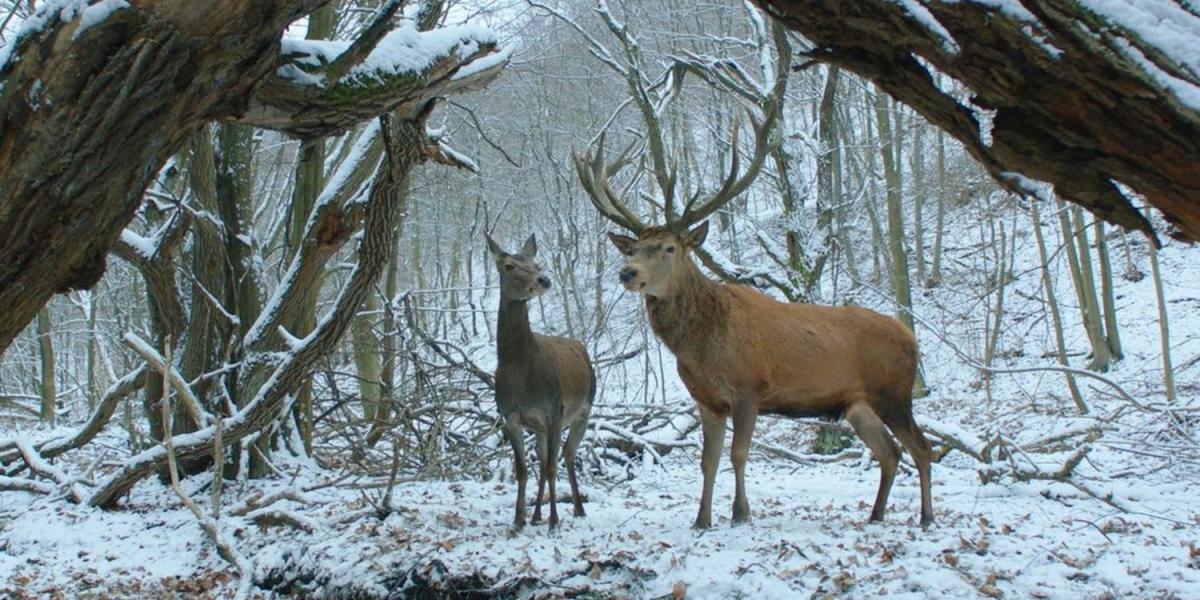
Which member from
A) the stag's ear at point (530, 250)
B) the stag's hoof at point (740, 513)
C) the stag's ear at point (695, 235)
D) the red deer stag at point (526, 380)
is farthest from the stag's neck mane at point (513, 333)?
the stag's hoof at point (740, 513)

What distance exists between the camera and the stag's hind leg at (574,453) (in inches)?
272

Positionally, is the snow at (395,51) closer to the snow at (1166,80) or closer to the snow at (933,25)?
the snow at (933,25)

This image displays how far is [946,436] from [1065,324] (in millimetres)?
11954

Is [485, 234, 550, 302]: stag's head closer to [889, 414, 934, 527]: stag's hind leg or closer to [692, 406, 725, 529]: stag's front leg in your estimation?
[692, 406, 725, 529]: stag's front leg

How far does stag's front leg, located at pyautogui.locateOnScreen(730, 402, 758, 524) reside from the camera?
639 cm

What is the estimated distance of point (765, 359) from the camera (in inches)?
263

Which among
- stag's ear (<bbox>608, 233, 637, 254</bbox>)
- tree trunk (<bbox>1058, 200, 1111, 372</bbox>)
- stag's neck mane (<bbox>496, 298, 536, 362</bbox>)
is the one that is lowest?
stag's neck mane (<bbox>496, 298, 536, 362</bbox>)

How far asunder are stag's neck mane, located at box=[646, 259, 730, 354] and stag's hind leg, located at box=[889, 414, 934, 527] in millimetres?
1470

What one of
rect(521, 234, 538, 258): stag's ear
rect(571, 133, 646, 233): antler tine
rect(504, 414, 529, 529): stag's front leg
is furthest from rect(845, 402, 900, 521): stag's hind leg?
rect(521, 234, 538, 258): stag's ear

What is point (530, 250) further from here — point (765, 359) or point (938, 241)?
point (938, 241)

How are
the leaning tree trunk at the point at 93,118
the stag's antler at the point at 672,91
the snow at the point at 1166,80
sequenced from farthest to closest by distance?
the stag's antler at the point at 672,91
the leaning tree trunk at the point at 93,118
the snow at the point at 1166,80

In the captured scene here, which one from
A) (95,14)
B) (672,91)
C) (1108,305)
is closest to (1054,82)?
(95,14)

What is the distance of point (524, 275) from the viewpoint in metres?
6.97

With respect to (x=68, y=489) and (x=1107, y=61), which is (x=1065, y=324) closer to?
(x=68, y=489)
